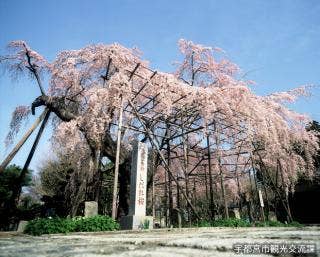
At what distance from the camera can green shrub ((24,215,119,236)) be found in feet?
25.9

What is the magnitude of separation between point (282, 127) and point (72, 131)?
14.5 meters

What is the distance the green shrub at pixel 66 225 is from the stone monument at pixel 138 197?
1.23 metres

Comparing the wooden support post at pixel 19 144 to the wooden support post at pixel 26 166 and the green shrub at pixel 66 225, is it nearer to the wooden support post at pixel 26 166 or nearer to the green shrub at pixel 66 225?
the wooden support post at pixel 26 166

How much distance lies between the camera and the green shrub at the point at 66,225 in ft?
25.9

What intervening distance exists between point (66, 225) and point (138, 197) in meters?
3.13

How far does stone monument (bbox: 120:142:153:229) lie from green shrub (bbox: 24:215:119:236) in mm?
1232

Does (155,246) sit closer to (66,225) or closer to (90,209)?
(66,225)

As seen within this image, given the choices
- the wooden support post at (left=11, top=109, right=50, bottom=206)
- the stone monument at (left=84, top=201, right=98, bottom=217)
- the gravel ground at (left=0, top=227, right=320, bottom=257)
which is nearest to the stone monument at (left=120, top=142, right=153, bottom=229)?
the stone monument at (left=84, top=201, right=98, bottom=217)

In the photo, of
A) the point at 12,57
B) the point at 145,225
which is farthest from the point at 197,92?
the point at 12,57

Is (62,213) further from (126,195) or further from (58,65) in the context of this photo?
(58,65)

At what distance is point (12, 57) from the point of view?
14531 mm

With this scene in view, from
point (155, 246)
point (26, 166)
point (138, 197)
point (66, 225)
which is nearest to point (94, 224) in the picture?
point (66, 225)

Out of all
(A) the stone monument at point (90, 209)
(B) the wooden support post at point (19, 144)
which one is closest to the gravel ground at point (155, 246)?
(A) the stone monument at point (90, 209)

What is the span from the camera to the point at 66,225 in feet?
26.9
